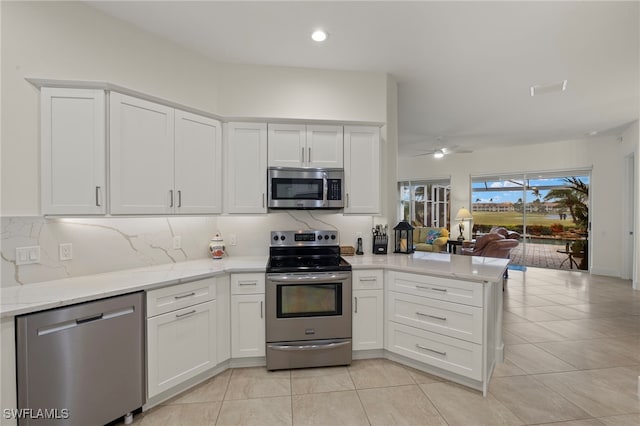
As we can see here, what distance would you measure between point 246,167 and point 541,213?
7518 mm

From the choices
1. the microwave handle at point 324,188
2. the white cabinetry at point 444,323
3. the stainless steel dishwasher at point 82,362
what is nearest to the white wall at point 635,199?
the white cabinetry at point 444,323

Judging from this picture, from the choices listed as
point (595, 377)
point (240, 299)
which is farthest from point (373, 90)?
point (595, 377)

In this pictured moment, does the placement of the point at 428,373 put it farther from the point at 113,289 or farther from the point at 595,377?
the point at 113,289

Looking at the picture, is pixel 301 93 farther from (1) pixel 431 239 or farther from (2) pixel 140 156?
(1) pixel 431 239

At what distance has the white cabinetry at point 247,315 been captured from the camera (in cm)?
259

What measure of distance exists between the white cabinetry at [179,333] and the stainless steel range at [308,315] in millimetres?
500

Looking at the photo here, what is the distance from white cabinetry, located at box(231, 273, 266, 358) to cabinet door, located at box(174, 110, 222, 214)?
0.76 meters

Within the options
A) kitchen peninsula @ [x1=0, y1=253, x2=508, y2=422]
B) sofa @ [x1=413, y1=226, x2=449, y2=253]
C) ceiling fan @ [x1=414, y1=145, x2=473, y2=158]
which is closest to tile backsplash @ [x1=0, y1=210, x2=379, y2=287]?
kitchen peninsula @ [x1=0, y1=253, x2=508, y2=422]

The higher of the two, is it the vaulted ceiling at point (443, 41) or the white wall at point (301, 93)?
the vaulted ceiling at point (443, 41)

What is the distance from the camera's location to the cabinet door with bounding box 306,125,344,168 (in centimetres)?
300

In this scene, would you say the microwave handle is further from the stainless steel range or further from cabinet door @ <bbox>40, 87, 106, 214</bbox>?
cabinet door @ <bbox>40, 87, 106, 214</bbox>

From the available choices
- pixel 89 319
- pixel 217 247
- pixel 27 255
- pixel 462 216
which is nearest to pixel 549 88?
pixel 462 216

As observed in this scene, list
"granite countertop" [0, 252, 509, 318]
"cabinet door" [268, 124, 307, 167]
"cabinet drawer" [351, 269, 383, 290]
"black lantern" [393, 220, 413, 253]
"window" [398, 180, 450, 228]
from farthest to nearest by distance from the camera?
"window" [398, 180, 450, 228]
"black lantern" [393, 220, 413, 253]
"cabinet door" [268, 124, 307, 167]
"cabinet drawer" [351, 269, 383, 290]
"granite countertop" [0, 252, 509, 318]

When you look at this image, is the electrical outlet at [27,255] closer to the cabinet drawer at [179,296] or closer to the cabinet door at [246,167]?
the cabinet drawer at [179,296]
